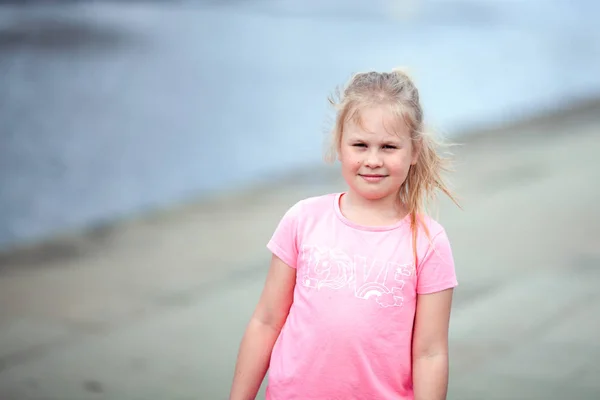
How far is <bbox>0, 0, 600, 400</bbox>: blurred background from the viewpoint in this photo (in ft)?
13.8

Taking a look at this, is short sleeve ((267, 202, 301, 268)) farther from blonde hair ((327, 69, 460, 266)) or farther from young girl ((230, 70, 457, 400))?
blonde hair ((327, 69, 460, 266))

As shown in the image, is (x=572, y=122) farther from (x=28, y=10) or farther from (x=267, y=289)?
(x=267, y=289)

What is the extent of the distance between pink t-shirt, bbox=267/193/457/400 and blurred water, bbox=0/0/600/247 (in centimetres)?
296

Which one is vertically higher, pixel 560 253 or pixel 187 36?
pixel 187 36

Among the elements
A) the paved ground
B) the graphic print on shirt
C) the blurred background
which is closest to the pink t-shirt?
the graphic print on shirt

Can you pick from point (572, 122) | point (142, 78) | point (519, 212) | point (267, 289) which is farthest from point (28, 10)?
point (267, 289)

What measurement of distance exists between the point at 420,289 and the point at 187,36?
570cm

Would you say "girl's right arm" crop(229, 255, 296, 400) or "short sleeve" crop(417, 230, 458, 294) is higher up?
"short sleeve" crop(417, 230, 458, 294)

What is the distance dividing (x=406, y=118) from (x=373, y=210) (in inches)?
9.7

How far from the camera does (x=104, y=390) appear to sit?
386cm

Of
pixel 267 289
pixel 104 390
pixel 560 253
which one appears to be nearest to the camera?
pixel 267 289

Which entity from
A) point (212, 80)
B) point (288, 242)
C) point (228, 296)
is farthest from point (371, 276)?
point (212, 80)

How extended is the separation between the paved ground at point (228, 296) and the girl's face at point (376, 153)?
1729 mm

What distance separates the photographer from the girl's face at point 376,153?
2293mm
